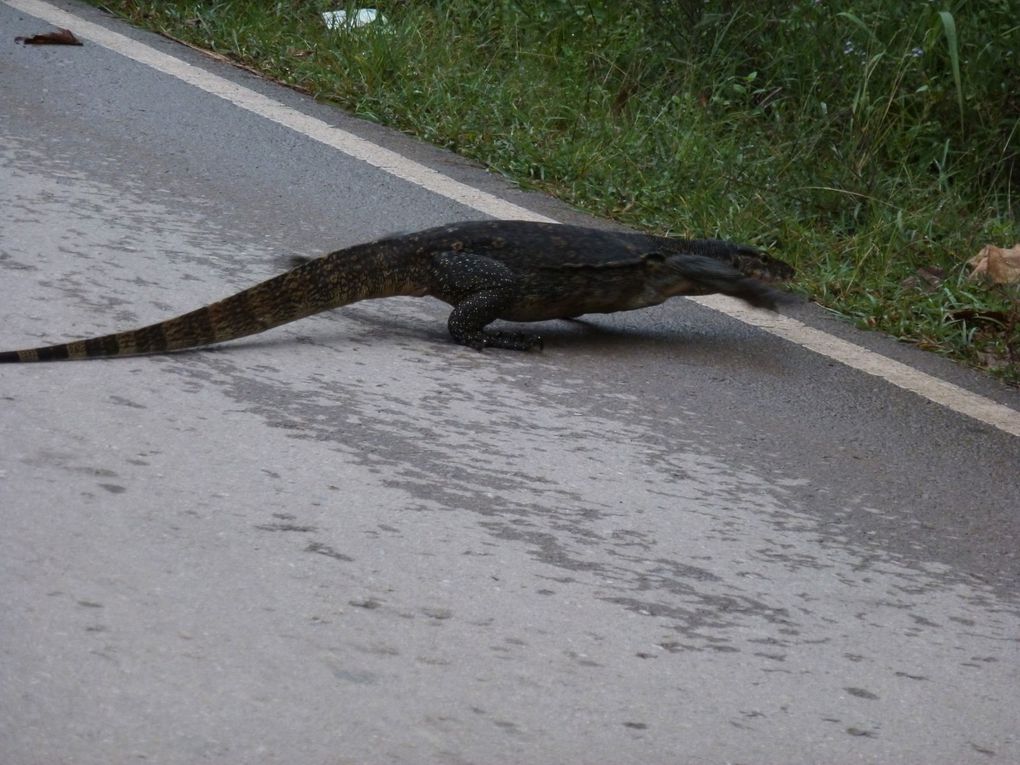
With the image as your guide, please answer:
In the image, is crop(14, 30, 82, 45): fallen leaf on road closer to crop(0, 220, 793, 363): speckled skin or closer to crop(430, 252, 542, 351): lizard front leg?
crop(0, 220, 793, 363): speckled skin

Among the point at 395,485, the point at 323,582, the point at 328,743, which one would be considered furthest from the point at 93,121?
the point at 328,743

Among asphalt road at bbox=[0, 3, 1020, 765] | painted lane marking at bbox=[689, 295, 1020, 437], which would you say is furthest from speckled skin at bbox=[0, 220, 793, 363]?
painted lane marking at bbox=[689, 295, 1020, 437]

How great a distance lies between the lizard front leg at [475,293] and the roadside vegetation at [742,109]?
4.89ft

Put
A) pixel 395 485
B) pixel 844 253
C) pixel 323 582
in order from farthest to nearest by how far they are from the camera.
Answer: pixel 844 253
pixel 395 485
pixel 323 582

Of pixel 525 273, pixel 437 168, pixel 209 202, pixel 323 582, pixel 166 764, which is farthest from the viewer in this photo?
pixel 437 168

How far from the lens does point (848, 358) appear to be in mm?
5504

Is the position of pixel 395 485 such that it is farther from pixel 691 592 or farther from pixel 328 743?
pixel 328 743

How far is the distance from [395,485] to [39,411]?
0.91 metres

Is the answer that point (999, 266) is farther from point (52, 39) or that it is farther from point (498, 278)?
point (52, 39)

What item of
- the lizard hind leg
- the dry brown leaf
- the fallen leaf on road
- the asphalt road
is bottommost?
the asphalt road

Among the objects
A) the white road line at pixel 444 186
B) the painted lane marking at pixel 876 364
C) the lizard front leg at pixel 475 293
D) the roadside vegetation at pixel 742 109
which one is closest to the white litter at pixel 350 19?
the roadside vegetation at pixel 742 109

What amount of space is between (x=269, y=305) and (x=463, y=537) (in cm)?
143

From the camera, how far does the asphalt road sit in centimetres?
299

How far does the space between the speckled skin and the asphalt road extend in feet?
0.37
